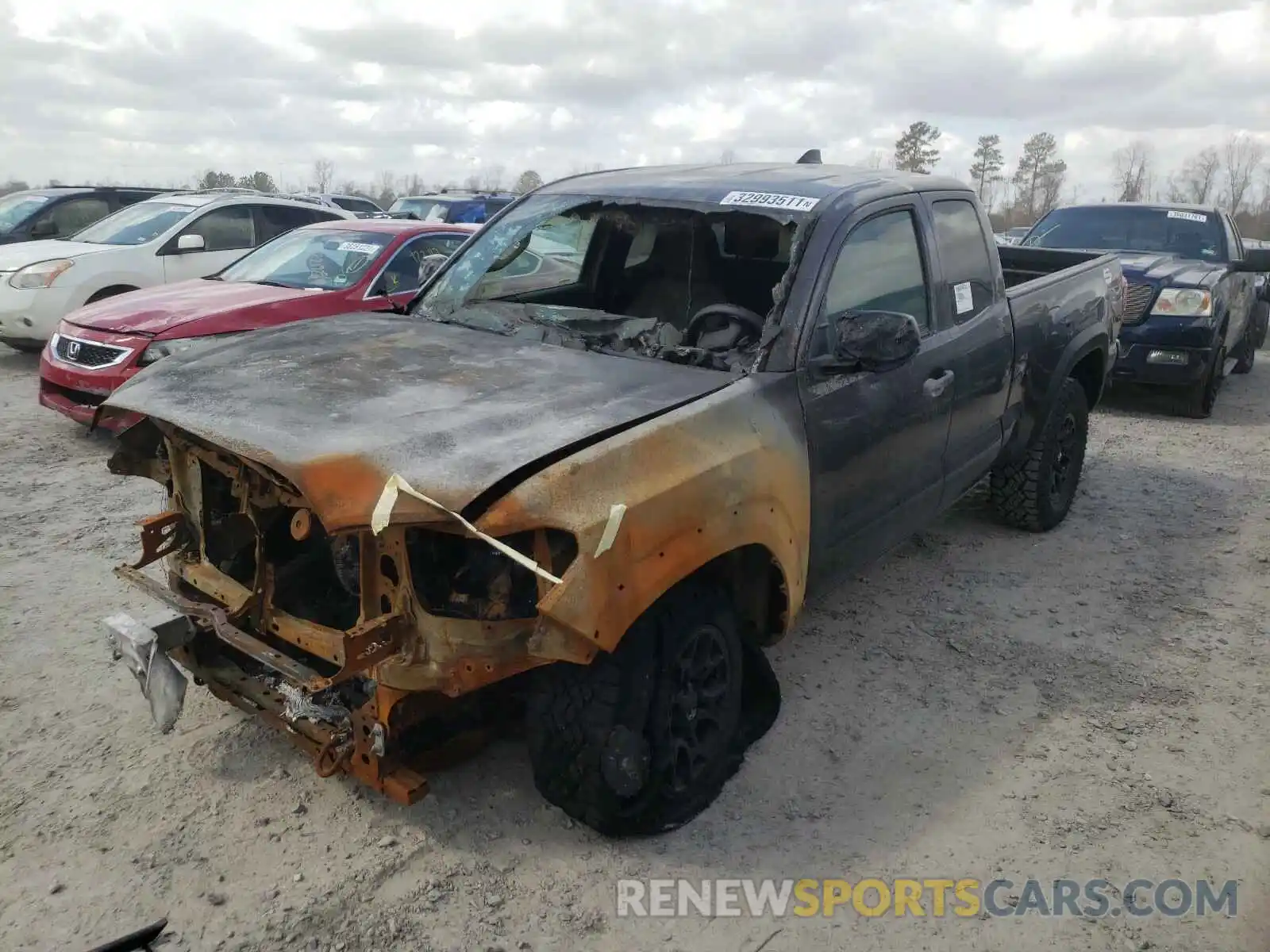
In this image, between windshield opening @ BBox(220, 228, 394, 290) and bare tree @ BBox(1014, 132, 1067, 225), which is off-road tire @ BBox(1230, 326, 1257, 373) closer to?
windshield opening @ BBox(220, 228, 394, 290)

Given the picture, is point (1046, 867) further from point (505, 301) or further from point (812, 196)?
point (505, 301)

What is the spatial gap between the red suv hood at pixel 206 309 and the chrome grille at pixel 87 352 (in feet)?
0.40

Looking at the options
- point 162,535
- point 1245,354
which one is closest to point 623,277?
point 162,535

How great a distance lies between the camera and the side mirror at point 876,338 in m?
3.12

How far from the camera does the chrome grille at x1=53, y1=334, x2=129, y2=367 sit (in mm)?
6340

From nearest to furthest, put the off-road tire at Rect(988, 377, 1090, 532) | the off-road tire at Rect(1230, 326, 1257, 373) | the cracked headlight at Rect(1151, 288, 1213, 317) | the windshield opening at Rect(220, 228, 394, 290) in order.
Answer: the off-road tire at Rect(988, 377, 1090, 532)
the windshield opening at Rect(220, 228, 394, 290)
the cracked headlight at Rect(1151, 288, 1213, 317)
the off-road tire at Rect(1230, 326, 1257, 373)

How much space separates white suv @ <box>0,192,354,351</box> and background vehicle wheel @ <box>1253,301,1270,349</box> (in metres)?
9.90

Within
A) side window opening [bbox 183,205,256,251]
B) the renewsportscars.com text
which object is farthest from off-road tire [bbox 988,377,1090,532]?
side window opening [bbox 183,205,256,251]

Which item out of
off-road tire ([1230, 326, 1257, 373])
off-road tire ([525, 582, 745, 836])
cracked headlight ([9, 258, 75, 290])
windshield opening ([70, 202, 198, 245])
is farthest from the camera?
off-road tire ([1230, 326, 1257, 373])

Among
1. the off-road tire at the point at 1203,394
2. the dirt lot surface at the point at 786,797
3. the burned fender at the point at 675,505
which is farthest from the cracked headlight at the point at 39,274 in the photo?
the off-road tire at the point at 1203,394

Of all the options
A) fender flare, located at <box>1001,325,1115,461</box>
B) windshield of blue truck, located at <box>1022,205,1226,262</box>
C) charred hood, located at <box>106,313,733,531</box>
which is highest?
windshield of blue truck, located at <box>1022,205,1226,262</box>

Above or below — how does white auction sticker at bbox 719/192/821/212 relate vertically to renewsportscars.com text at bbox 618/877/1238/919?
above

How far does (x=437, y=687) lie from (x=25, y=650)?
233cm

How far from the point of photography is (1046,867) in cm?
283
